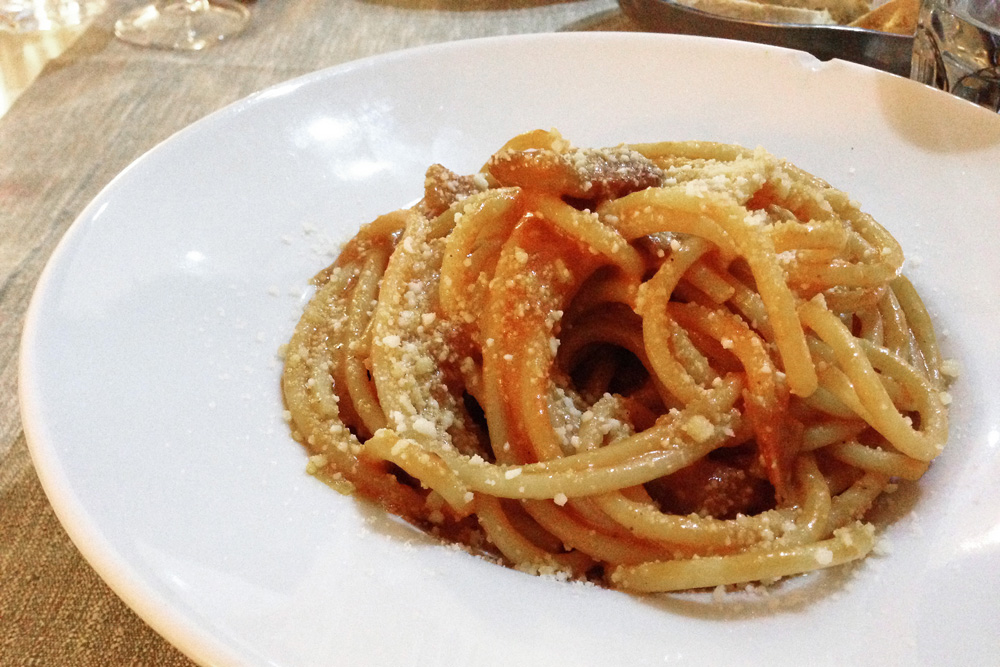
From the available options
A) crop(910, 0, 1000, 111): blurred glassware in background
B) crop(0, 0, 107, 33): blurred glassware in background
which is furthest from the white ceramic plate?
crop(0, 0, 107, 33): blurred glassware in background

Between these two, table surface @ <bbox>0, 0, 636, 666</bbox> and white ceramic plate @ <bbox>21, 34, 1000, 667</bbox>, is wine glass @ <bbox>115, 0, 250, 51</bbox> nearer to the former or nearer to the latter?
table surface @ <bbox>0, 0, 636, 666</bbox>

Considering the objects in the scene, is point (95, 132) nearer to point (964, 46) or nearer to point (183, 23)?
point (183, 23)

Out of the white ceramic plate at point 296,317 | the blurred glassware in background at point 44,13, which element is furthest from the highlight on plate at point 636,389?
the blurred glassware in background at point 44,13

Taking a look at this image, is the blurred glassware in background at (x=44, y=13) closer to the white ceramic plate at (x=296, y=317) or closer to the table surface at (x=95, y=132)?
the table surface at (x=95, y=132)

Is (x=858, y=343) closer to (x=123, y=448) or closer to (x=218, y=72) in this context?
(x=123, y=448)

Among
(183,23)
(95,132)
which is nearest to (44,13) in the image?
(183,23)

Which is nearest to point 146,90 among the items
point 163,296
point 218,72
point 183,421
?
point 218,72

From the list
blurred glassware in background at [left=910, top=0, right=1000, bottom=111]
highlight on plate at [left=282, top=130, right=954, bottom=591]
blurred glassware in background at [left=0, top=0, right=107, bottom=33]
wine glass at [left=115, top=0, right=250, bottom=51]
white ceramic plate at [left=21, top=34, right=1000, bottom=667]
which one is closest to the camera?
white ceramic plate at [left=21, top=34, right=1000, bottom=667]
